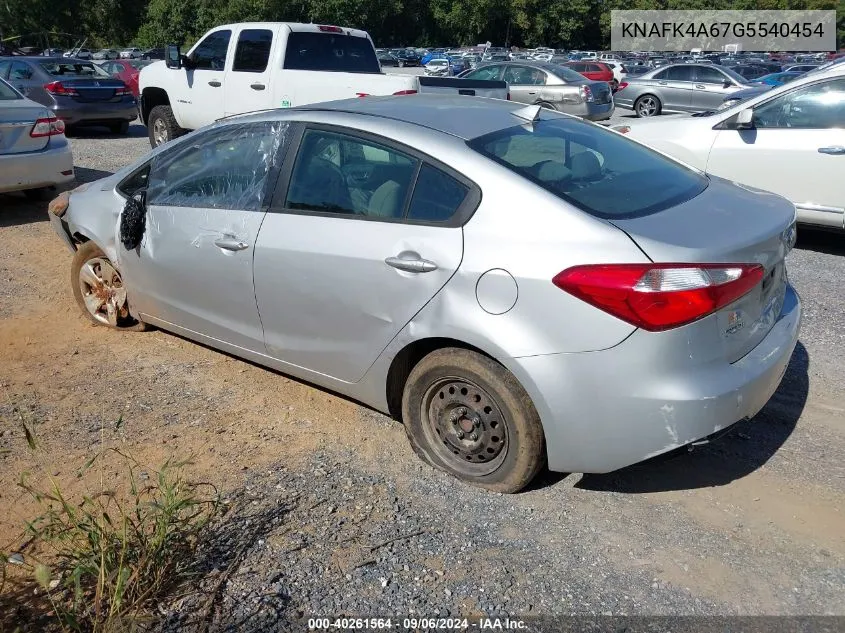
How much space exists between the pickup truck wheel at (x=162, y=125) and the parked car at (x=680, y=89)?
13.2 meters

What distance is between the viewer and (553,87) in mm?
17688

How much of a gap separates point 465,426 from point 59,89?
46.4ft

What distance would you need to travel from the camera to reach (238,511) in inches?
132

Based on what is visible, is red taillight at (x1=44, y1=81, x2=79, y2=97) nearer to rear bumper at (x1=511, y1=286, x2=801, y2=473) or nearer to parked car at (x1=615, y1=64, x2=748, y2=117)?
parked car at (x1=615, y1=64, x2=748, y2=117)

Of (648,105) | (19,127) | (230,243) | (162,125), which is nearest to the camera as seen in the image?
(230,243)

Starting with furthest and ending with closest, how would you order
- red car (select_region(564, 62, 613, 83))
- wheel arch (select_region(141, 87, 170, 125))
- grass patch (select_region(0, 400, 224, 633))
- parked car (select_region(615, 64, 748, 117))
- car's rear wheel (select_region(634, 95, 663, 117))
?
red car (select_region(564, 62, 613, 83))
car's rear wheel (select_region(634, 95, 663, 117))
parked car (select_region(615, 64, 748, 117))
wheel arch (select_region(141, 87, 170, 125))
grass patch (select_region(0, 400, 224, 633))

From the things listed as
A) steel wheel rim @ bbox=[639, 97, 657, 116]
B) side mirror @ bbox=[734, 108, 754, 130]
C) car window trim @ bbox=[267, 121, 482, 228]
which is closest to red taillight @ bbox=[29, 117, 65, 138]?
car window trim @ bbox=[267, 121, 482, 228]

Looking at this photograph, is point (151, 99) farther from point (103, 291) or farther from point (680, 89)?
point (680, 89)

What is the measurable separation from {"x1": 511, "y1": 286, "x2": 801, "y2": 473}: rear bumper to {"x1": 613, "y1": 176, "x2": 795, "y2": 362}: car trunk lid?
0.16 meters

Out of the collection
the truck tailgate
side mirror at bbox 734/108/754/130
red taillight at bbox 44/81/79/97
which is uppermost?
red taillight at bbox 44/81/79/97

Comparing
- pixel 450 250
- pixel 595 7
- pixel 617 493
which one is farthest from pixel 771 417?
pixel 595 7

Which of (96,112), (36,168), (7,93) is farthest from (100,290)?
(96,112)

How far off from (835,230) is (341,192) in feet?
17.1

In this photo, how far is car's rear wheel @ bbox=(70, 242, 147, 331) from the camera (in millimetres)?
5234
